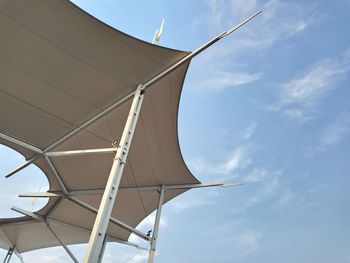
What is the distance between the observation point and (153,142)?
369 inches

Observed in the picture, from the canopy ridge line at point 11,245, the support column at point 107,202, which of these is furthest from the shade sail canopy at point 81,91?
the canopy ridge line at point 11,245

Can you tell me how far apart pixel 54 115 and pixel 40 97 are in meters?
0.70

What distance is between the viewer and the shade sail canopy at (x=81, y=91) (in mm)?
6266

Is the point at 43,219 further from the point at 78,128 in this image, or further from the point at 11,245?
the point at 78,128

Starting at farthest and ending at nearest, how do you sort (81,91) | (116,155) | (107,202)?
(81,91), (116,155), (107,202)

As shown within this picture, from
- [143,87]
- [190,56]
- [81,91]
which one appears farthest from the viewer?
[81,91]

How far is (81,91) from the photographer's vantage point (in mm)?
7605

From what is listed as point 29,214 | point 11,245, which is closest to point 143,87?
point 29,214

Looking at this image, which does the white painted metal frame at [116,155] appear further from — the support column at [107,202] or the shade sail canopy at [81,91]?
the shade sail canopy at [81,91]

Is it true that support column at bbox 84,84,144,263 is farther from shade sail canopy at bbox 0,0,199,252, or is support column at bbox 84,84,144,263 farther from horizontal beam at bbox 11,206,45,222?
horizontal beam at bbox 11,206,45,222

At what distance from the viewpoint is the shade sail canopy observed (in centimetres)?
627

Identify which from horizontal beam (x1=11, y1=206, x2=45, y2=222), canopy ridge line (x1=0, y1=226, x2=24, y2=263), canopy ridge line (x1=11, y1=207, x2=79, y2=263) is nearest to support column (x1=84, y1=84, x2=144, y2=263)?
canopy ridge line (x1=11, y1=207, x2=79, y2=263)

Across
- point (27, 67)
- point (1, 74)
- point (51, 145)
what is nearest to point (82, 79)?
point (27, 67)

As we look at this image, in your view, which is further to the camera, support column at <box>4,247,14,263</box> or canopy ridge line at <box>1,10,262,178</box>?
support column at <box>4,247,14,263</box>
